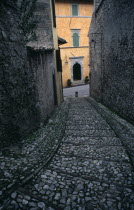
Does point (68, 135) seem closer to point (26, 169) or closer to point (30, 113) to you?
point (30, 113)

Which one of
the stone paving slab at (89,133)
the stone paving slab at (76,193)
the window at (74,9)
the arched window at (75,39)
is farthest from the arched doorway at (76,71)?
the stone paving slab at (76,193)

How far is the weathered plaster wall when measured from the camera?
384 centimetres

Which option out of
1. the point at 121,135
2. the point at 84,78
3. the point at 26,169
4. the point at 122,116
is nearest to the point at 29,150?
the point at 26,169

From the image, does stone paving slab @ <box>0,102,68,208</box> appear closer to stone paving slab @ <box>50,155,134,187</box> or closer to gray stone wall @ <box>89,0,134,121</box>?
stone paving slab @ <box>50,155,134,187</box>

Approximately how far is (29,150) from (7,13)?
3.77m

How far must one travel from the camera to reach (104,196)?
8.39ft

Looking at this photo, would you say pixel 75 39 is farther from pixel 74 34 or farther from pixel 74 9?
pixel 74 9

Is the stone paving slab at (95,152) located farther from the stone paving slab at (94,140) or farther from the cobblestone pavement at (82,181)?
the stone paving slab at (94,140)

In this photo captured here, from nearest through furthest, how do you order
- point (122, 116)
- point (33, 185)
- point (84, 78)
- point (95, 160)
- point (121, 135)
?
point (33, 185) < point (95, 160) < point (121, 135) < point (122, 116) < point (84, 78)

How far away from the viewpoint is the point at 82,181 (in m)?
2.90

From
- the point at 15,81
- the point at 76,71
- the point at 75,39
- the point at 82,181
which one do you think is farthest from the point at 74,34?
the point at 82,181

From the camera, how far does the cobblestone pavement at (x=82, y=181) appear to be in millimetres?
2426

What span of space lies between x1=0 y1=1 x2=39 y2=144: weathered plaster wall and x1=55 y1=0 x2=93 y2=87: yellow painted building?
1659 centimetres

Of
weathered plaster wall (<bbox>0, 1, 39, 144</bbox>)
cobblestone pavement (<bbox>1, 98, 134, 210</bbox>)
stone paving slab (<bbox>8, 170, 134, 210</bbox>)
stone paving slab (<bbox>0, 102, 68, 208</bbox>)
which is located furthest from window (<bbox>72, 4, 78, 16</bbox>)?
stone paving slab (<bbox>8, 170, 134, 210</bbox>)
